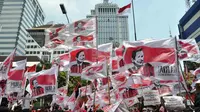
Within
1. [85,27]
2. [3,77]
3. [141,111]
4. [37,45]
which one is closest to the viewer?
[141,111]

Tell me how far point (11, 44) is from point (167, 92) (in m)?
101

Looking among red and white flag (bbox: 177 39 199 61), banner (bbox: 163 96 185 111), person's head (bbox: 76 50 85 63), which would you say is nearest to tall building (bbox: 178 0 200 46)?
red and white flag (bbox: 177 39 199 61)

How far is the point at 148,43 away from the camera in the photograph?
24.7 feet

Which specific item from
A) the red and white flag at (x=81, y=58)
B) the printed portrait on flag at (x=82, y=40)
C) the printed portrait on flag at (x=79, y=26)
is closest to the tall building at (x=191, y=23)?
the printed portrait on flag at (x=79, y=26)

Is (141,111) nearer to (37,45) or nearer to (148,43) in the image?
(148,43)

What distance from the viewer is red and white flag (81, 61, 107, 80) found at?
10680 millimetres

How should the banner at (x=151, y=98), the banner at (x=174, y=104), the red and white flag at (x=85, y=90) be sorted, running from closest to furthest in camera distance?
the banner at (x=174, y=104) → the banner at (x=151, y=98) → the red and white flag at (x=85, y=90)

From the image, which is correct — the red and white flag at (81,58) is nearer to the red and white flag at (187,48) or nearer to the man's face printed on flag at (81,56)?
the man's face printed on flag at (81,56)

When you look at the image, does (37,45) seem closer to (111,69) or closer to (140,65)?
(111,69)

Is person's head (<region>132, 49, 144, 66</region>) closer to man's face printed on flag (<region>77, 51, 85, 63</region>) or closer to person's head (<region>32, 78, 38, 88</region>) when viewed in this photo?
man's face printed on flag (<region>77, 51, 85, 63</region>)

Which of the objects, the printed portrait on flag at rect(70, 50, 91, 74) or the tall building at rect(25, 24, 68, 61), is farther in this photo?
the tall building at rect(25, 24, 68, 61)

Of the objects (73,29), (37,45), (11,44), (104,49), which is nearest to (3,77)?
(73,29)

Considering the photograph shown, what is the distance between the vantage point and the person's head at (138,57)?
7.54 metres

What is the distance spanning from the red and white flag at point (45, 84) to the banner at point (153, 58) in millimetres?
5028
